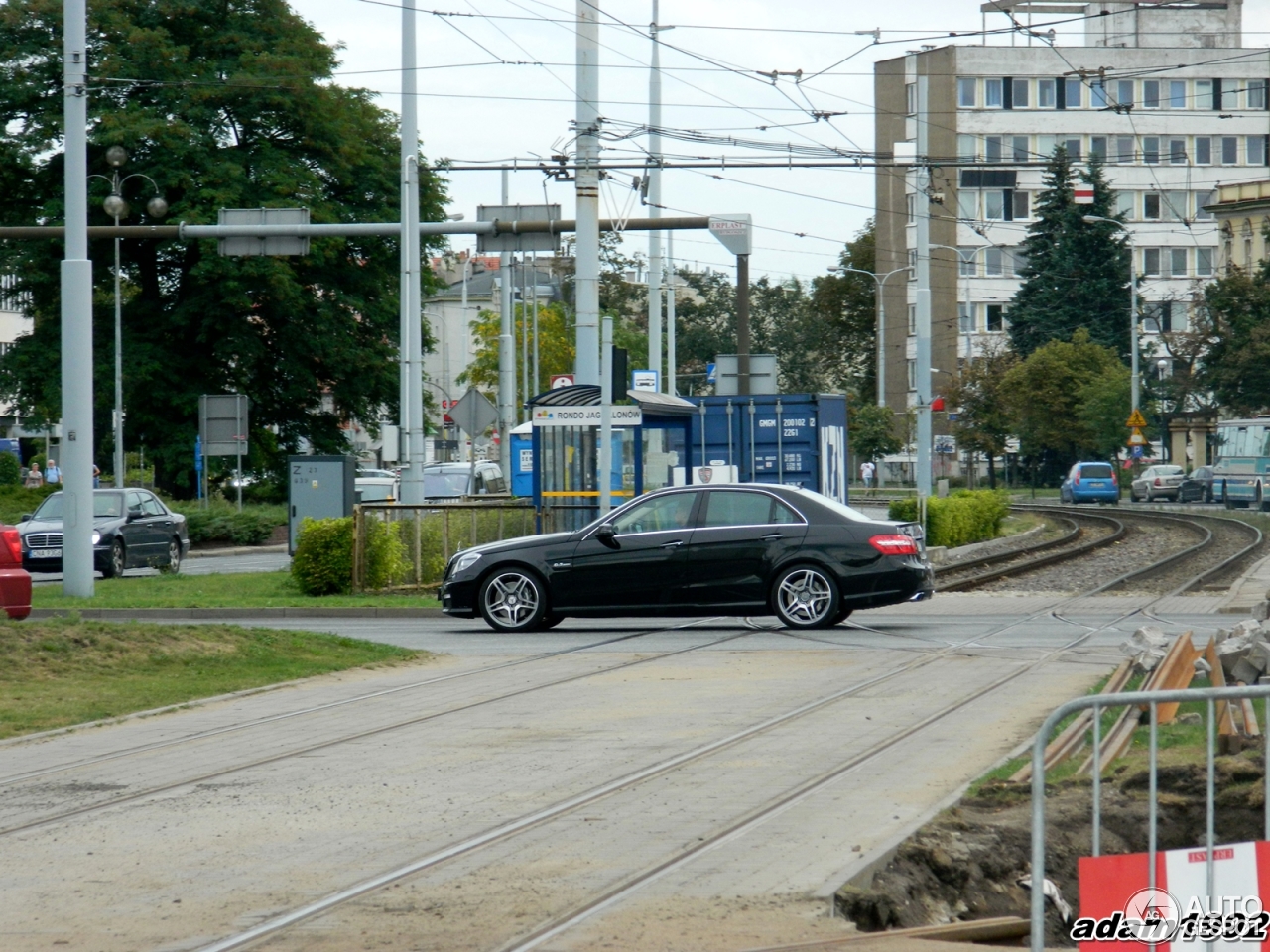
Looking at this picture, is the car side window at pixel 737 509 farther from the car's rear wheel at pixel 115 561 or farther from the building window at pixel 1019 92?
the building window at pixel 1019 92

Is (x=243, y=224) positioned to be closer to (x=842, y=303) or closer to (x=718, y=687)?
(x=718, y=687)

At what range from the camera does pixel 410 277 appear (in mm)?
29016

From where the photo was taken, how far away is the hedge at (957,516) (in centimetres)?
3381

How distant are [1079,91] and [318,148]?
5298 cm

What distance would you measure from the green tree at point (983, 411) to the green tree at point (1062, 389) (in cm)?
36

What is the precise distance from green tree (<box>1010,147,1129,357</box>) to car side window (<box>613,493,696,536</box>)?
65.9 m

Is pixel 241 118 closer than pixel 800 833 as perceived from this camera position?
No

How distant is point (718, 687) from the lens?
13.6 m

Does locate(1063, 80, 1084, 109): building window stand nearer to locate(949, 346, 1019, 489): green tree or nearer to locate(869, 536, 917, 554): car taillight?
locate(949, 346, 1019, 489): green tree

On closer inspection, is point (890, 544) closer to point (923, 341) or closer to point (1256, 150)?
point (923, 341)

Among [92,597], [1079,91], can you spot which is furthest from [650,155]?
[1079,91]

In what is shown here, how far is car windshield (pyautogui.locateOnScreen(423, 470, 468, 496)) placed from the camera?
1892 inches

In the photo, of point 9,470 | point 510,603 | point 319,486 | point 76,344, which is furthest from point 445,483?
point 9,470

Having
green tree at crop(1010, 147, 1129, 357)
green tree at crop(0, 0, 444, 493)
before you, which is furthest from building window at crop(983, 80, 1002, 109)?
green tree at crop(0, 0, 444, 493)
